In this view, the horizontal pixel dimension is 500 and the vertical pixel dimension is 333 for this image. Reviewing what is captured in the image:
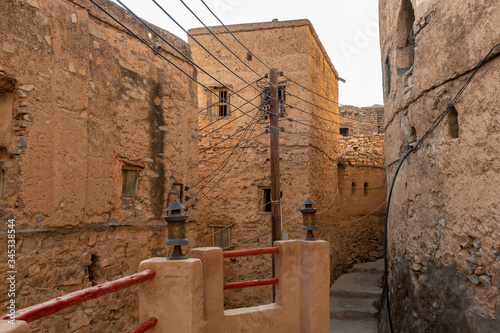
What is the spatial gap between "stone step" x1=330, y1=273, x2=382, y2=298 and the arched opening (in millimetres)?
6798

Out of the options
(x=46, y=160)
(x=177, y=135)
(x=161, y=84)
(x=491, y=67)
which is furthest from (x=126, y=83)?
(x=491, y=67)

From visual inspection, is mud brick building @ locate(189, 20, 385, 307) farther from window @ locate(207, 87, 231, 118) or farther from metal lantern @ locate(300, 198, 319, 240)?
metal lantern @ locate(300, 198, 319, 240)

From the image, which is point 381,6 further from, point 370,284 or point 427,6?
point 370,284

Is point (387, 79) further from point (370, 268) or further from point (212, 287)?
point (370, 268)

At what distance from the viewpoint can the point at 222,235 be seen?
1160cm

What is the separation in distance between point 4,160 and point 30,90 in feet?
3.10

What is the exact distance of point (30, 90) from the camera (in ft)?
16.1

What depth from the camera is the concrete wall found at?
2.85m

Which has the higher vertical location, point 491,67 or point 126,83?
point 126,83

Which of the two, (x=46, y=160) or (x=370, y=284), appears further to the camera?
(x=370, y=284)

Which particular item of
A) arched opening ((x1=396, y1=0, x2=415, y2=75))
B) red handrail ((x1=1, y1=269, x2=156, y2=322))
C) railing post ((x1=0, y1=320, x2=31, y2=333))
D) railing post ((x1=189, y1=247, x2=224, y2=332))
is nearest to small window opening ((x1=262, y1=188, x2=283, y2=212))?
arched opening ((x1=396, y1=0, x2=415, y2=75))

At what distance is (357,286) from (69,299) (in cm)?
1048

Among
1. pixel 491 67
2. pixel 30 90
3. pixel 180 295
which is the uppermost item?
pixel 30 90

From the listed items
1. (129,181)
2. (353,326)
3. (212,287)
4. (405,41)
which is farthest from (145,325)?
(353,326)
